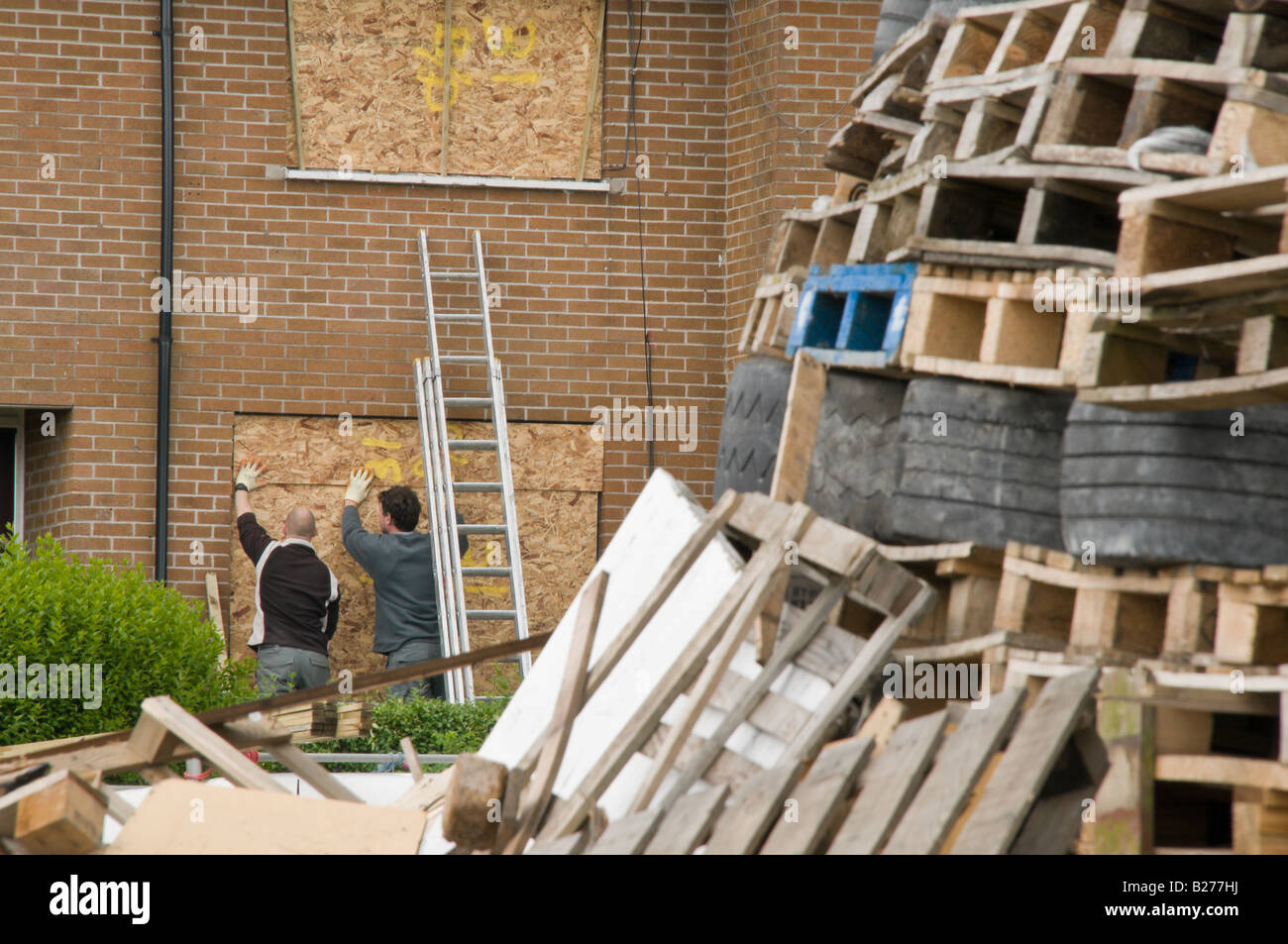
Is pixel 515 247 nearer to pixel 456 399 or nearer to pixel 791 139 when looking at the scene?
pixel 456 399

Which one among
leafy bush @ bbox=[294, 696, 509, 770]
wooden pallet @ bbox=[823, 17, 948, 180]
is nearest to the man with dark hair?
leafy bush @ bbox=[294, 696, 509, 770]

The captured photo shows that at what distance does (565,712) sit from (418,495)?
21.6ft

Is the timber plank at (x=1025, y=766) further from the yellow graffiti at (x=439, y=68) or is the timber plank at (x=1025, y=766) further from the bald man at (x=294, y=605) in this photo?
the yellow graffiti at (x=439, y=68)

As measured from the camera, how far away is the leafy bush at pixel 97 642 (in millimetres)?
7379

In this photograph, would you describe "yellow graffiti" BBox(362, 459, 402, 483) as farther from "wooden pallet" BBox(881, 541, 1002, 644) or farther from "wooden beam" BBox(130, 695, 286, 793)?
"wooden pallet" BBox(881, 541, 1002, 644)

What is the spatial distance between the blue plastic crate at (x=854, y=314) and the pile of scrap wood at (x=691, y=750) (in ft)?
2.28

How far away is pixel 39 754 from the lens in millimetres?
5473

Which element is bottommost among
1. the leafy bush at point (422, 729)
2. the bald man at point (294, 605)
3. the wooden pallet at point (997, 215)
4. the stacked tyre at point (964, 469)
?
the leafy bush at point (422, 729)

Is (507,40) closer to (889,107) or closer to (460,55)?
(460,55)

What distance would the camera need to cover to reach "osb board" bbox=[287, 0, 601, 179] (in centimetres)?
1137

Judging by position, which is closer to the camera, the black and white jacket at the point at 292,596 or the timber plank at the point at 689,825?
the timber plank at the point at 689,825

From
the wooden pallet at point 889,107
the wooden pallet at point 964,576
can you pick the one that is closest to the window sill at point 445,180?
the wooden pallet at point 889,107

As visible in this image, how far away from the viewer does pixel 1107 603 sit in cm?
462

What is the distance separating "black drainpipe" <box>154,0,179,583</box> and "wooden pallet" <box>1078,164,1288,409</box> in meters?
7.97
